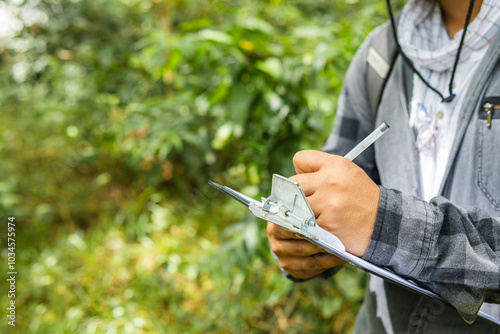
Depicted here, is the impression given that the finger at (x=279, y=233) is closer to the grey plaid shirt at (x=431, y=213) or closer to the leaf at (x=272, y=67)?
the grey plaid shirt at (x=431, y=213)

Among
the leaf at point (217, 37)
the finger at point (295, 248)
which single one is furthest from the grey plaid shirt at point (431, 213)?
the leaf at point (217, 37)

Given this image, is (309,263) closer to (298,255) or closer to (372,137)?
(298,255)

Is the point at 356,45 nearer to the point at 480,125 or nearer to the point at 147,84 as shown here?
the point at 480,125

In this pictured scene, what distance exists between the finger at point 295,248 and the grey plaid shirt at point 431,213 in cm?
14

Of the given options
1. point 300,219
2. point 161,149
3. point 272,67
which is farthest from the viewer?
point 161,149

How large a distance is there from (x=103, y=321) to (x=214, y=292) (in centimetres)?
57

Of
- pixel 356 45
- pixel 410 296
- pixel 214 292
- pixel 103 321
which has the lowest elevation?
pixel 103 321

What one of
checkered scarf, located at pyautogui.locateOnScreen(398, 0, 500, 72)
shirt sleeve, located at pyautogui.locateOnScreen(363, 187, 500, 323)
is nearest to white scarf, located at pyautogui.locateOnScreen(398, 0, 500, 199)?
checkered scarf, located at pyautogui.locateOnScreen(398, 0, 500, 72)

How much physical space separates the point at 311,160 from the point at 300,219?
10 centimetres

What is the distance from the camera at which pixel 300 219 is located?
458mm

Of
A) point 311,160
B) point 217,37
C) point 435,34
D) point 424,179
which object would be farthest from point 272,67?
point 311,160

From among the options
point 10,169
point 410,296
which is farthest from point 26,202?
point 410,296

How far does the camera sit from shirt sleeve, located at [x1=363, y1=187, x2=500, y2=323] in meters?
0.49

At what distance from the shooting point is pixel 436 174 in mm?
672
